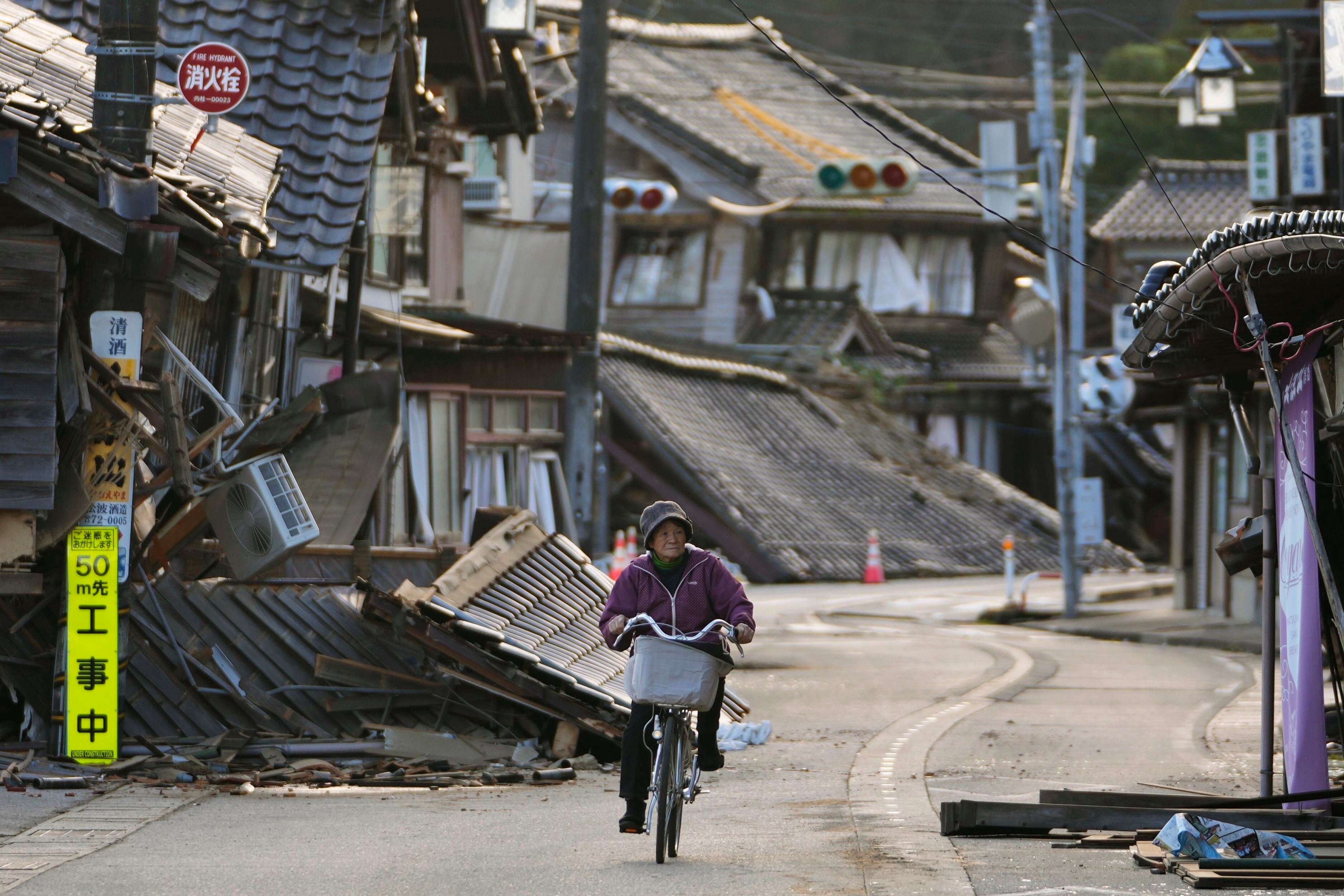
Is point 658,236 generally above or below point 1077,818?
above

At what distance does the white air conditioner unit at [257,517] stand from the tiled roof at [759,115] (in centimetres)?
3062

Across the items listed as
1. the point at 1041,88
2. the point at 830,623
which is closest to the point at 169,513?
the point at 830,623

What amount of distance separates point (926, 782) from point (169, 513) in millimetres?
5581

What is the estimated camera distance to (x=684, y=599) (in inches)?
358

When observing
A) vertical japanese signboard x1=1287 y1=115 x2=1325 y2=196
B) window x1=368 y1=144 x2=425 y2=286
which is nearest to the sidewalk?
vertical japanese signboard x1=1287 y1=115 x2=1325 y2=196

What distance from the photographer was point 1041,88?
91.2ft

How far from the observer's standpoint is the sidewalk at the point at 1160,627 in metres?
23.6

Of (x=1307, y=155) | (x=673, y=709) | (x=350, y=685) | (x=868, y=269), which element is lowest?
(x=350, y=685)

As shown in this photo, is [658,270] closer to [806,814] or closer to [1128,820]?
[806,814]

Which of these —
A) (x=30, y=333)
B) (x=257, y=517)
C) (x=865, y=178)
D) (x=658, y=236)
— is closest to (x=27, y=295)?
(x=30, y=333)

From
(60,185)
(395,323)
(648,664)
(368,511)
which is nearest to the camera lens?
(648,664)

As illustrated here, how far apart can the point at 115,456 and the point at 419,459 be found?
9.55 m

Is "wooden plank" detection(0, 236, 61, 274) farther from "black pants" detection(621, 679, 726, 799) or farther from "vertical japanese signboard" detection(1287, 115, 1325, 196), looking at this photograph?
"vertical japanese signboard" detection(1287, 115, 1325, 196)

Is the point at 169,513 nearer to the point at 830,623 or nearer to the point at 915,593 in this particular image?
the point at 830,623
